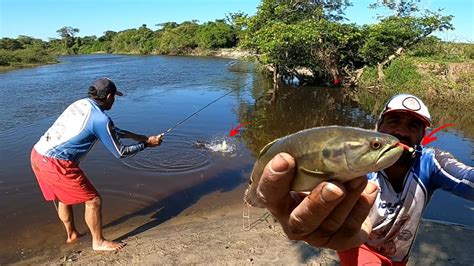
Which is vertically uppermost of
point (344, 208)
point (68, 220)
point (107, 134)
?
point (344, 208)

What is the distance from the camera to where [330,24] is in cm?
2298

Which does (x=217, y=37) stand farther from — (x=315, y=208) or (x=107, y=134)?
(x=315, y=208)

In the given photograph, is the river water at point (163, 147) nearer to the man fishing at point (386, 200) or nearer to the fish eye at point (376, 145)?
the man fishing at point (386, 200)

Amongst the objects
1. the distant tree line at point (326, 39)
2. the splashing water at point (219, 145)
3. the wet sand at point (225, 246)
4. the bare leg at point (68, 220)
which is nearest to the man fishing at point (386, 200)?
the wet sand at point (225, 246)

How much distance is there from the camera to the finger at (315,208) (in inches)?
66.9

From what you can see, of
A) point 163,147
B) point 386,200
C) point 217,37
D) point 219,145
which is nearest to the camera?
point 386,200

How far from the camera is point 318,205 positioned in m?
1.77

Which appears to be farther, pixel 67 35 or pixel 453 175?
pixel 67 35

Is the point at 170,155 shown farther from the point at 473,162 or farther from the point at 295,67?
the point at 295,67

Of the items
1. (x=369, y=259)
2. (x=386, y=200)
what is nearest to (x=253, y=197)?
(x=386, y=200)

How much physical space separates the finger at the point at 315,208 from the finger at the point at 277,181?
10 centimetres

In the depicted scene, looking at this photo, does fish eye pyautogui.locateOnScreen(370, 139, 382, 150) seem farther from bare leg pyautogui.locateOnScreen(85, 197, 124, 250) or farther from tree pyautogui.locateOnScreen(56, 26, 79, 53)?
tree pyautogui.locateOnScreen(56, 26, 79, 53)

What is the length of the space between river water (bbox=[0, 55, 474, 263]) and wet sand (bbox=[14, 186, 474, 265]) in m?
0.58

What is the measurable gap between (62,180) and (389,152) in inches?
188
